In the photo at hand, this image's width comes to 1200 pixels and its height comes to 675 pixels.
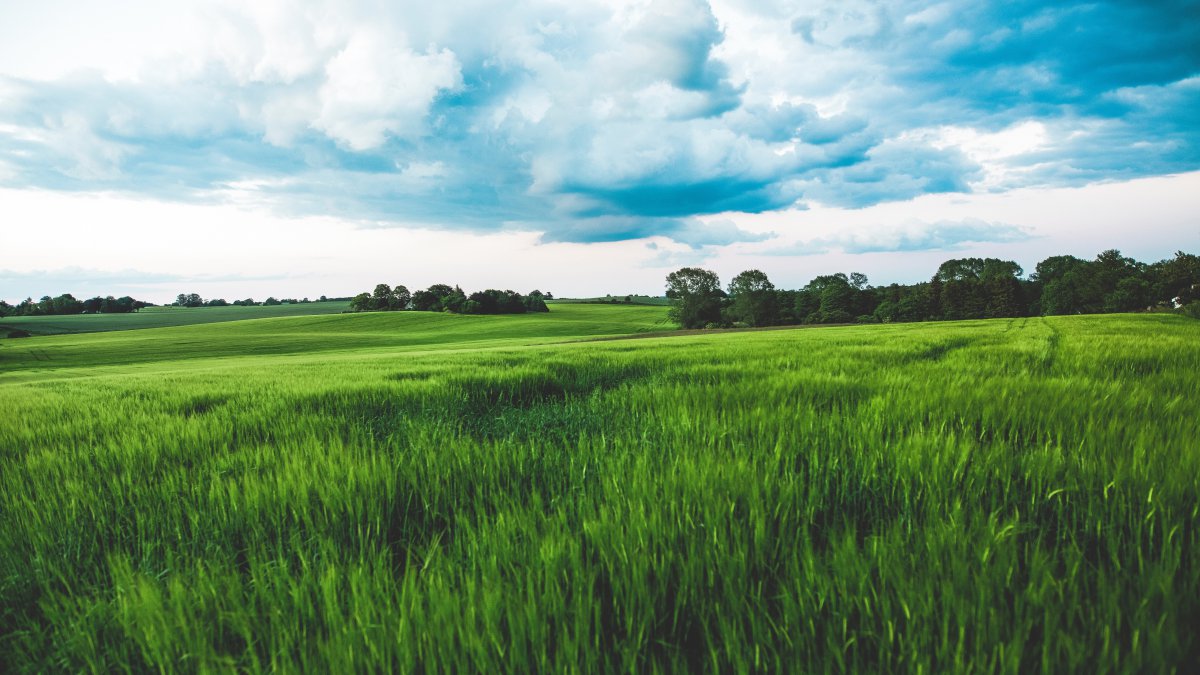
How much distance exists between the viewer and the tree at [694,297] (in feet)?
247

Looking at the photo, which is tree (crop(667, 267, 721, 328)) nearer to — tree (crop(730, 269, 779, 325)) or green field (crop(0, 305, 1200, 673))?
tree (crop(730, 269, 779, 325))

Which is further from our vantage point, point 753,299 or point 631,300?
point 631,300

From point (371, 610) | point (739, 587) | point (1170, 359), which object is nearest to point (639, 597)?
point (739, 587)

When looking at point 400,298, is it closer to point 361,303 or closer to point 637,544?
point 361,303

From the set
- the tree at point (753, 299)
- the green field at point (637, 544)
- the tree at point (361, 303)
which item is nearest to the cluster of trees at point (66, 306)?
the tree at point (361, 303)

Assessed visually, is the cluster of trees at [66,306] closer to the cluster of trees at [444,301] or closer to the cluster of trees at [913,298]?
the cluster of trees at [444,301]

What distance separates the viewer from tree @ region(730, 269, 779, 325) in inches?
2953

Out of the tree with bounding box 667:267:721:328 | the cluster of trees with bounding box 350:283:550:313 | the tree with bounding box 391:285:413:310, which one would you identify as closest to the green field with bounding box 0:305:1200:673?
the tree with bounding box 667:267:721:328

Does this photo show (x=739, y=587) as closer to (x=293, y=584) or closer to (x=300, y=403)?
(x=293, y=584)

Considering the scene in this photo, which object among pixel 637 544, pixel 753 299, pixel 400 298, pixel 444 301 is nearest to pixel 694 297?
pixel 753 299

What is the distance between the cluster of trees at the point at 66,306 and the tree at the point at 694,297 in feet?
398

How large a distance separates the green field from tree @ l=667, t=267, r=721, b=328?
73.1m

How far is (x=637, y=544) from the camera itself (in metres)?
1.30

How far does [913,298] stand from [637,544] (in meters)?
93.9
